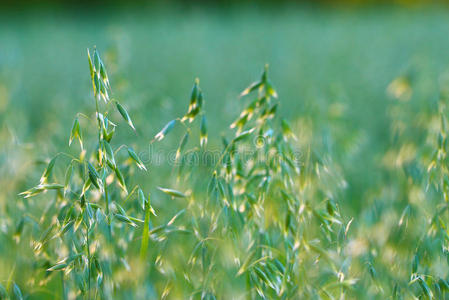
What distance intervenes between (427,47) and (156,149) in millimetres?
3734

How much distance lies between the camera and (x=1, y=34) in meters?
8.01

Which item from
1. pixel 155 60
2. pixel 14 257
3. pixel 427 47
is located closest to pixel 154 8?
pixel 155 60

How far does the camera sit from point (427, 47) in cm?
468

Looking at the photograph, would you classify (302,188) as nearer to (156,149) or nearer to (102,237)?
(102,237)

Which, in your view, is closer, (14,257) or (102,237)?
(102,237)

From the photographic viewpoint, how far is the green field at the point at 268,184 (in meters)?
1.15

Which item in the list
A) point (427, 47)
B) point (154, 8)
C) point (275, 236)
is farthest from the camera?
point (154, 8)

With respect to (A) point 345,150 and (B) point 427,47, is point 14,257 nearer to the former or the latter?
(A) point 345,150

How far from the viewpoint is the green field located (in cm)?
115

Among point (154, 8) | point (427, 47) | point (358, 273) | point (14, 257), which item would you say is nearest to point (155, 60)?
point (427, 47)

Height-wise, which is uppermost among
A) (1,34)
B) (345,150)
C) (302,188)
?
(302,188)

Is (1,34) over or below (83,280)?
below

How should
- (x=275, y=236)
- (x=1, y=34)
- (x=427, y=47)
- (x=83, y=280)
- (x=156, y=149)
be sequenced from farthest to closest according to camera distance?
(x=1, y=34), (x=427, y=47), (x=156, y=149), (x=275, y=236), (x=83, y=280)

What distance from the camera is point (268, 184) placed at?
1.14m
